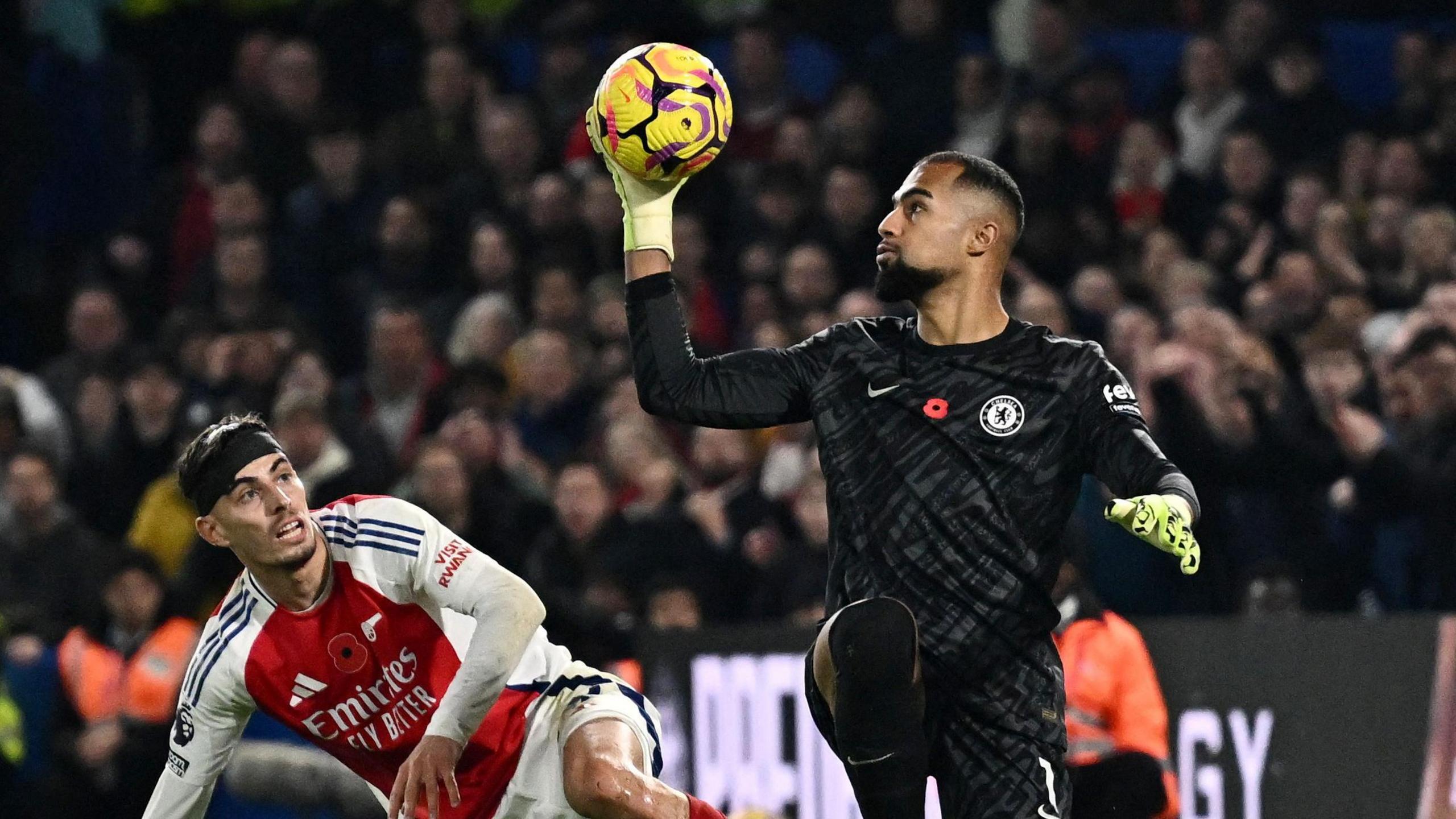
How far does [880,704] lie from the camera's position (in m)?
4.55

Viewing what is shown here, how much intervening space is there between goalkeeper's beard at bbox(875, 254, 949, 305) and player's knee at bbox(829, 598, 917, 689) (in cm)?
72

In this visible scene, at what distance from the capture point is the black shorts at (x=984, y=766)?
4.75m

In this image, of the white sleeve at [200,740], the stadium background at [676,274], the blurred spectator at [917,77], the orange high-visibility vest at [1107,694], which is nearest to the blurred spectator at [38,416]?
the stadium background at [676,274]

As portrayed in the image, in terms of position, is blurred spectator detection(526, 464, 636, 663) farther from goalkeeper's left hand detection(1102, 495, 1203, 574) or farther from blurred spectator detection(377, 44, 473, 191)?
goalkeeper's left hand detection(1102, 495, 1203, 574)

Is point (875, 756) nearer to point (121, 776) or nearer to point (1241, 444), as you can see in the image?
point (1241, 444)

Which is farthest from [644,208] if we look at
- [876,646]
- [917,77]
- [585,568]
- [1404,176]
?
[917,77]

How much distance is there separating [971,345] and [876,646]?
759 mm

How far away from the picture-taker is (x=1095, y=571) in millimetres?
8219

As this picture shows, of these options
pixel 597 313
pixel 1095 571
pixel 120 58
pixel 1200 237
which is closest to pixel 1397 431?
pixel 1095 571

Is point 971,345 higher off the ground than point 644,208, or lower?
lower

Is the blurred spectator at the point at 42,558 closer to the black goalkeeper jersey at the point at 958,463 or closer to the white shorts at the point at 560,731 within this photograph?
the white shorts at the point at 560,731

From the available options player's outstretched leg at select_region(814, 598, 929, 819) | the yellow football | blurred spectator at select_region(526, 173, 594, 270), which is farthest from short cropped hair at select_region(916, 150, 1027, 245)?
blurred spectator at select_region(526, 173, 594, 270)

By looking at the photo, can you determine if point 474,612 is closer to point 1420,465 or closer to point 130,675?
point 1420,465

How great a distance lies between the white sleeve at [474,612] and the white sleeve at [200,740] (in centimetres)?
51
